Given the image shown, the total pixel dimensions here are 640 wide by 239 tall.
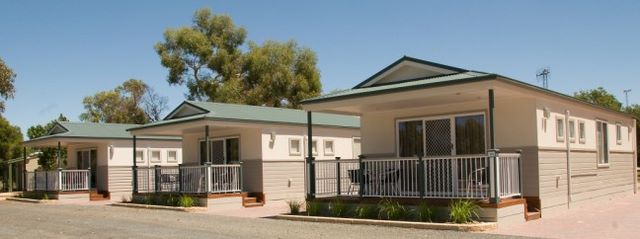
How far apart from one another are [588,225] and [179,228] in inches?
329

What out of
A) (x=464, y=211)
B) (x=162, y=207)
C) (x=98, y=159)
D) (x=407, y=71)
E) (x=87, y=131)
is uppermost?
(x=407, y=71)

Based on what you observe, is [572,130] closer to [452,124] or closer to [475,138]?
[475,138]

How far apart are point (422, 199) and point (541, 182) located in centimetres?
289

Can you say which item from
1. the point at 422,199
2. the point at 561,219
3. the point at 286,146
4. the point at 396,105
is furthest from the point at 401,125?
the point at 286,146

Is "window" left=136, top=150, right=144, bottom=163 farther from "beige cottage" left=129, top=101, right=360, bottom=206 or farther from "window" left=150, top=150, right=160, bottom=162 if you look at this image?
"beige cottage" left=129, top=101, right=360, bottom=206

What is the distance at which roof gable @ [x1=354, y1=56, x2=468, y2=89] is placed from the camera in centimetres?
1595

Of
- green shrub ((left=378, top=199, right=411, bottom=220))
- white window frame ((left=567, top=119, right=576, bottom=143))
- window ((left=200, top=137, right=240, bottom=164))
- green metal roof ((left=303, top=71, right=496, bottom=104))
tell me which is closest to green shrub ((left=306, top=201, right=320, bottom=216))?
green shrub ((left=378, top=199, right=411, bottom=220))

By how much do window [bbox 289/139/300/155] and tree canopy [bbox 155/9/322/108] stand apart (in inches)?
831

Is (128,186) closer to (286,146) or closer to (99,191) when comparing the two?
(99,191)

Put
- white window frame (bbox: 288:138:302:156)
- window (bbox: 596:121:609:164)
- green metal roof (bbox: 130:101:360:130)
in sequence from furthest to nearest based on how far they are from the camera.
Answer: white window frame (bbox: 288:138:302:156), green metal roof (bbox: 130:101:360:130), window (bbox: 596:121:609:164)

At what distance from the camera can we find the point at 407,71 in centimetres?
1666

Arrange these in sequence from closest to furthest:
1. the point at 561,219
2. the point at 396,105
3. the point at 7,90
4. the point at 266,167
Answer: the point at 561,219 < the point at 396,105 < the point at 266,167 < the point at 7,90

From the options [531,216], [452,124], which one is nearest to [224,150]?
[452,124]

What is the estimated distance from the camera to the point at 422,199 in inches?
549
